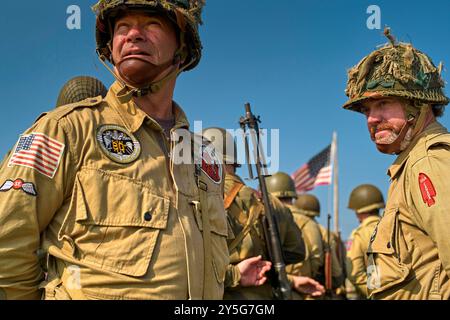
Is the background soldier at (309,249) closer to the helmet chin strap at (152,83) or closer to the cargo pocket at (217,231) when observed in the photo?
the cargo pocket at (217,231)

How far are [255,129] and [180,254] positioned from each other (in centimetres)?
471

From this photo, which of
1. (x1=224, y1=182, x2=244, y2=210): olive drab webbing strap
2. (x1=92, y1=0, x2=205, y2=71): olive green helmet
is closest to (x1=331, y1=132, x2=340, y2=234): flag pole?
(x1=224, y1=182, x2=244, y2=210): olive drab webbing strap

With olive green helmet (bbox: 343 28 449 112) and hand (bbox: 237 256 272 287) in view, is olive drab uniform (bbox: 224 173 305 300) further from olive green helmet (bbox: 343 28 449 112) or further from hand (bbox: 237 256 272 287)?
olive green helmet (bbox: 343 28 449 112)

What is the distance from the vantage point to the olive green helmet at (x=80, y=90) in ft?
13.0

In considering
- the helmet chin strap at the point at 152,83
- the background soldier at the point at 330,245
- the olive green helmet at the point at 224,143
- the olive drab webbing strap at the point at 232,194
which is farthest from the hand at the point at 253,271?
the background soldier at the point at 330,245

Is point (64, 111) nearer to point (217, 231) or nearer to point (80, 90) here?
point (217, 231)

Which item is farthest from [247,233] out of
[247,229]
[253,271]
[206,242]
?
[206,242]

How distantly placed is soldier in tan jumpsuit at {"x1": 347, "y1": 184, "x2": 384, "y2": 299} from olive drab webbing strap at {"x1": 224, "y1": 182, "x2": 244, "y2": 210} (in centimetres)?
288

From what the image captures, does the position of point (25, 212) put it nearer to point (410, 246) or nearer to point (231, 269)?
point (410, 246)

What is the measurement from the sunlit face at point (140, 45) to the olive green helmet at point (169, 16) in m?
0.06

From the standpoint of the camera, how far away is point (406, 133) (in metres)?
3.56

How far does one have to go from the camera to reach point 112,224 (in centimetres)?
231

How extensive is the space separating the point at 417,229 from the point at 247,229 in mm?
2833
